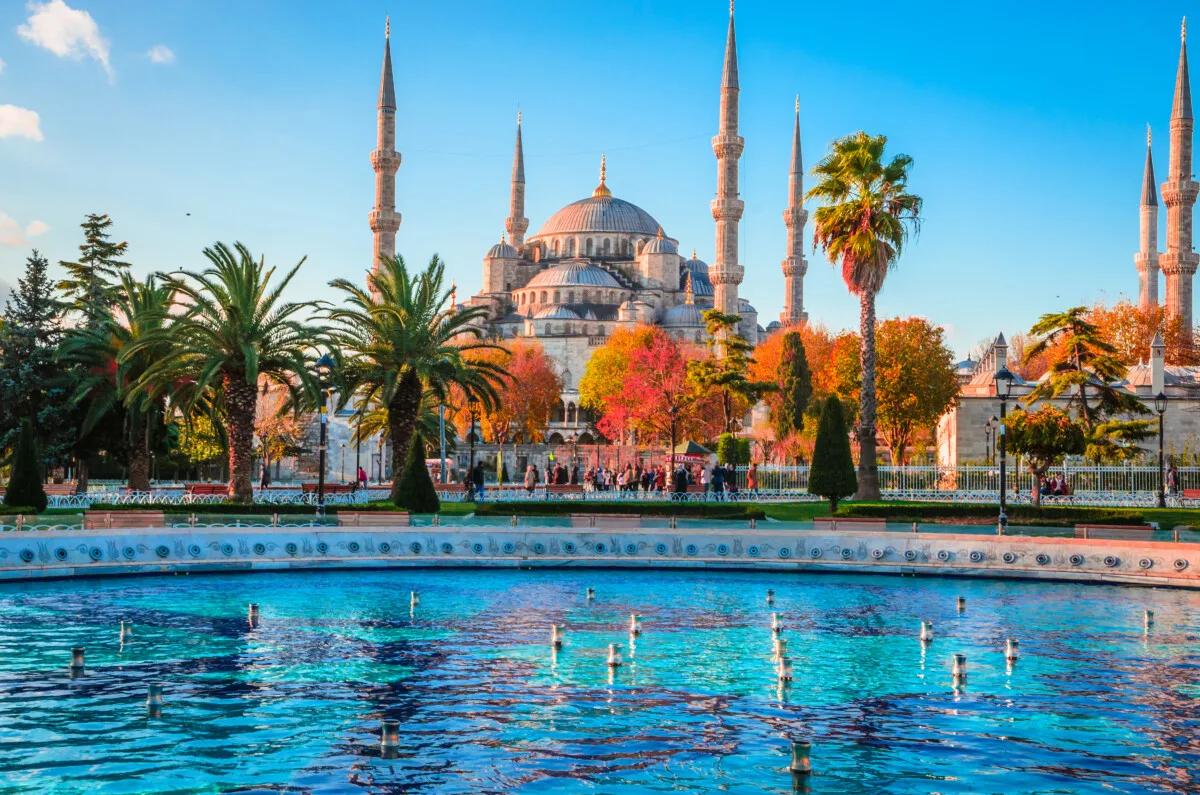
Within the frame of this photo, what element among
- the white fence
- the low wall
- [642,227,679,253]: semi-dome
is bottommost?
the low wall

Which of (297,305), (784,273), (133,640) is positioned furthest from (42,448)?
(784,273)

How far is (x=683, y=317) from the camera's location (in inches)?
3071

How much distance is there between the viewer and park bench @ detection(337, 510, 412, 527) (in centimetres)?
1769

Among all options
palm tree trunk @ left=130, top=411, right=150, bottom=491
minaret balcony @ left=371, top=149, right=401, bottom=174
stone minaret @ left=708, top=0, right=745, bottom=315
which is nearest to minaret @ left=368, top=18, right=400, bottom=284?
minaret balcony @ left=371, top=149, right=401, bottom=174

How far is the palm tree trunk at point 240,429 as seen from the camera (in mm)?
21906

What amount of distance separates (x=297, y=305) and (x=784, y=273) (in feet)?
153

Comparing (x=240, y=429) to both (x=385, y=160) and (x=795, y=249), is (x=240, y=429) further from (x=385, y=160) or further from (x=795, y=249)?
(x=795, y=249)

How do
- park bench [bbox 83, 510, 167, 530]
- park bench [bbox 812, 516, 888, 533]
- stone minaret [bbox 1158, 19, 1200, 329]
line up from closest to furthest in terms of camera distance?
park bench [bbox 83, 510, 167, 530] < park bench [bbox 812, 516, 888, 533] < stone minaret [bbox 1158, 19, 1200, 329]

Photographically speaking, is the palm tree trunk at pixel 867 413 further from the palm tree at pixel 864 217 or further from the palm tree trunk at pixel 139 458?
the palm tree trunk at pixel 139 458

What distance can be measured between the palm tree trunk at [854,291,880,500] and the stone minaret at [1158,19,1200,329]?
30713mm

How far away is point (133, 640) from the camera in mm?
11344

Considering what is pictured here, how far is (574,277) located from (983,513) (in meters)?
62.5

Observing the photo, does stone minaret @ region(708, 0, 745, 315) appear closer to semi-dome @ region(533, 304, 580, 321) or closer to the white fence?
semi-dome @ region(533, 304, 580, 321)

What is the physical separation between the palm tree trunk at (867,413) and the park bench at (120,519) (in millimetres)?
13775
